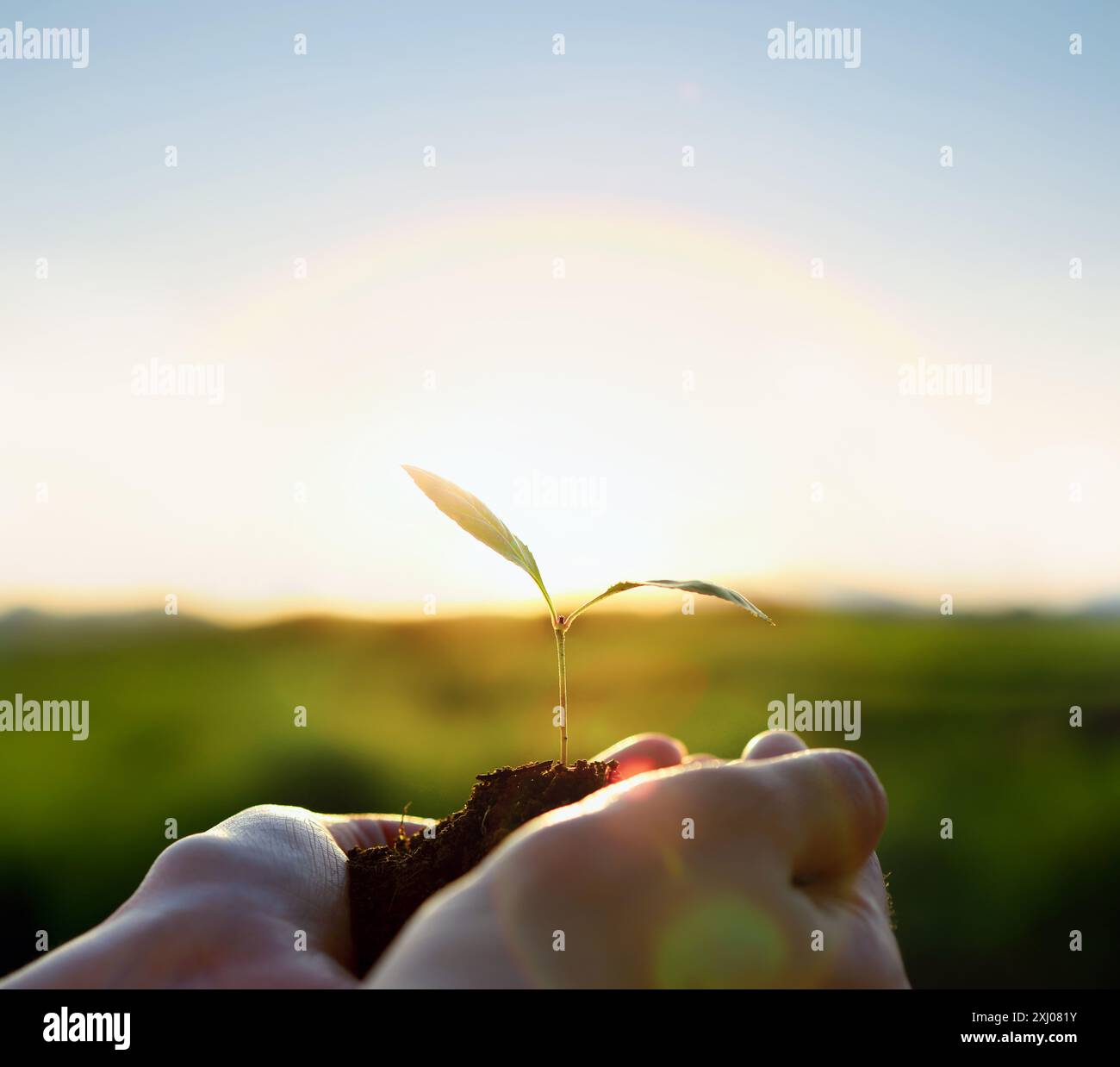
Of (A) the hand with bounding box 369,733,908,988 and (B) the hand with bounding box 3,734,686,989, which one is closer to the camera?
(A) the hand with bounding box 369,733,908,988

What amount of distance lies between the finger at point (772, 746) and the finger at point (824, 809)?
1.31 ft

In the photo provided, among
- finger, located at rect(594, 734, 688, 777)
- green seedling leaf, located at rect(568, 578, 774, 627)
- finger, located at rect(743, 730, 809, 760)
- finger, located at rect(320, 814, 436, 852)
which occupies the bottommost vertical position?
finger, located at rect(320, 814, 436, 852)

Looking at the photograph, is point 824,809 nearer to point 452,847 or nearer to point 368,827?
point 452,847

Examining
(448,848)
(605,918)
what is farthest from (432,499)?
(605,918)

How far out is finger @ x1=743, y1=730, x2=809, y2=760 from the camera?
1421 mm

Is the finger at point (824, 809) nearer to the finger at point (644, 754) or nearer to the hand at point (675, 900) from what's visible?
the hand at point (675, 900)

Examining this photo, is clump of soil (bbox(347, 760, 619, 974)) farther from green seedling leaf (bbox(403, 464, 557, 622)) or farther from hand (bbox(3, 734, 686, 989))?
green seedling leaf (bbox(403, 464, 557, 622))

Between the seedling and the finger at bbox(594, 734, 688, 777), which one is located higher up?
the seedling

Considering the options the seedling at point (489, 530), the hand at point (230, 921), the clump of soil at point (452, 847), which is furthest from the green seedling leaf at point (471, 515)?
the hand at point (230, 921)

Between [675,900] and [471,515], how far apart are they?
1.97 feet

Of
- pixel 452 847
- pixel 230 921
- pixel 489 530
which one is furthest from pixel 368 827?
pixel 489 530

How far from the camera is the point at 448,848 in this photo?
1214mm

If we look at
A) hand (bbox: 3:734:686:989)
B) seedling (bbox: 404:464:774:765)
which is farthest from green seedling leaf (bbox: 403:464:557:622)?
hand (bbox: 3:734:686:989)
